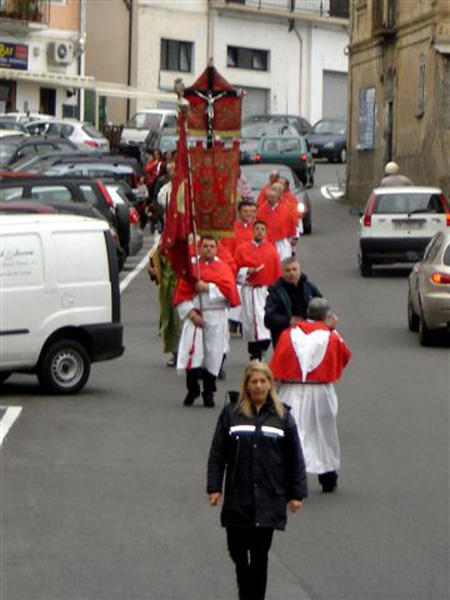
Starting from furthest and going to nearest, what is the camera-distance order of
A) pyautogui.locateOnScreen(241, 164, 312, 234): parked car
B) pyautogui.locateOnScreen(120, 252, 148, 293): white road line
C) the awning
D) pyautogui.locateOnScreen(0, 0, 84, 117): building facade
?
1. pyautogui.locateOnScreen(0, 0, 84, 117): building facade
2. the awning
3. pyautogui.locateOnScreen(241, 164, 312, 234): parked car
4. pyautogui.locateOnScreen(120, 252, 148, 293): white road line

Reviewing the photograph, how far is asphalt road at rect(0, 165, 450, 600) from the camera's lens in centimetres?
1085

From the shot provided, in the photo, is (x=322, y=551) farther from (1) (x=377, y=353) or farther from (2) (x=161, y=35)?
(2) (x=161, y=35)

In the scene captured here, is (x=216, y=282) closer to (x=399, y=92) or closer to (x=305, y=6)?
(x=399, y=92)

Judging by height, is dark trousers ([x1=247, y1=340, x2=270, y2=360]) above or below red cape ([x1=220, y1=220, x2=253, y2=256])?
below

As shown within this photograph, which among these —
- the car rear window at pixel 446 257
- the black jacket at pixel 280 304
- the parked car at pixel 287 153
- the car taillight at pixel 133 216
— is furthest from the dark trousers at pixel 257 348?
the parked car at pixel 287 153

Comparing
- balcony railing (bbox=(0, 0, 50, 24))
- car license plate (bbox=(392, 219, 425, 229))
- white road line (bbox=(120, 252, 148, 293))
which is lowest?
white road line (bbox=(120, 252, 148, 293))

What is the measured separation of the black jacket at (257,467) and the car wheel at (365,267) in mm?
21615

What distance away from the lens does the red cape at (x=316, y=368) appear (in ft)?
43.5

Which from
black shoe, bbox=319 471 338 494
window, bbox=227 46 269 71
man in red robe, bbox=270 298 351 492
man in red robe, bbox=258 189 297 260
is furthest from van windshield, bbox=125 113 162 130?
man in red robe, bbox=270 298 351 492

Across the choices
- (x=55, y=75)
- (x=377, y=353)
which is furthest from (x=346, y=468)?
(x=55, y=75)

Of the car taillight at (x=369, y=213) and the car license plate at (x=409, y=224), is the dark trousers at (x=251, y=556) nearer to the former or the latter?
the car taillight at (x=369, y=213)

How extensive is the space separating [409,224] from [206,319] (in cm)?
1391

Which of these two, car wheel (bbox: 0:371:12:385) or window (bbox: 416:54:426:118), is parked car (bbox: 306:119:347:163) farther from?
car wheel (bbox: 0:371:12:385)

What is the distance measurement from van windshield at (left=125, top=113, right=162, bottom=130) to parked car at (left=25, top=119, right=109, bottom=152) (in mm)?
7068
